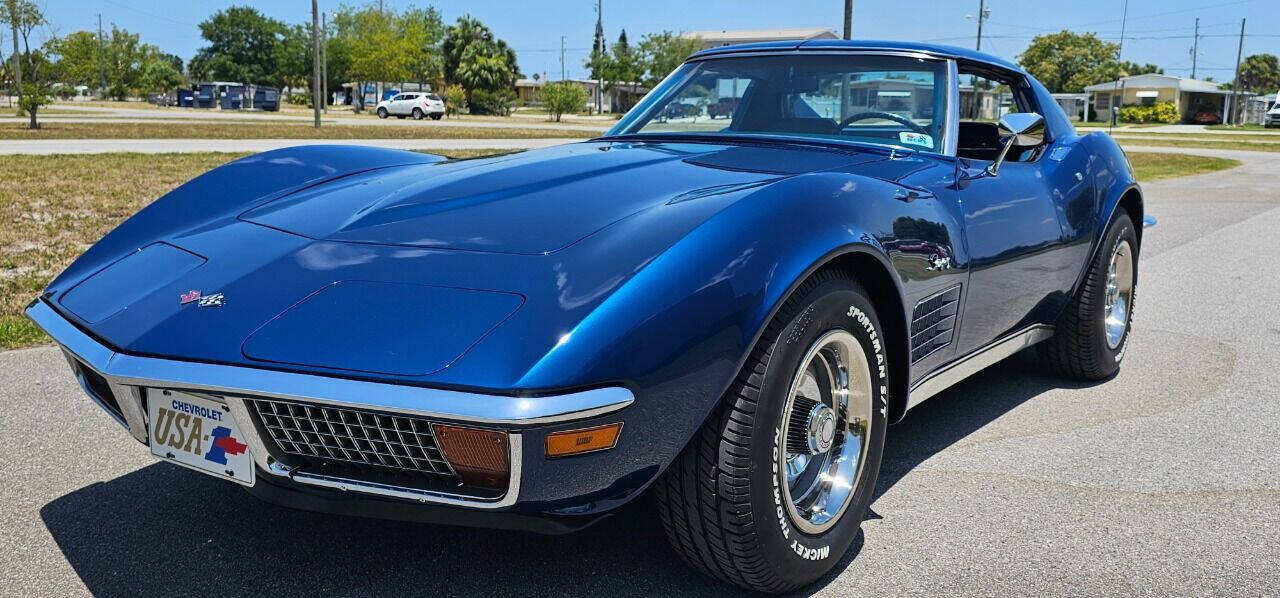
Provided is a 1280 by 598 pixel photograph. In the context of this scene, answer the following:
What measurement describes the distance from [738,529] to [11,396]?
9.79ft

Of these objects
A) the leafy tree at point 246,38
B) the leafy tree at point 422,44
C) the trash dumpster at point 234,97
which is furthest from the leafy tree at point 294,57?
the trash dumpster at point 234,97

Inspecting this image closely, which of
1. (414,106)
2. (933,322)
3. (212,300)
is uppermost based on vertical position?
Result: (414,106)

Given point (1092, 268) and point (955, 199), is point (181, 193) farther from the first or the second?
Result: point (1092, 268)

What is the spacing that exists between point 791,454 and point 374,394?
1.01 meters

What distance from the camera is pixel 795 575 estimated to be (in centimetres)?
232

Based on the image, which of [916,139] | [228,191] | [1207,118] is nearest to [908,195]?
[916,139]

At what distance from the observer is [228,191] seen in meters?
3.12

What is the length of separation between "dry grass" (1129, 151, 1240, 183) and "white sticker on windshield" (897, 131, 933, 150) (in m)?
15.1

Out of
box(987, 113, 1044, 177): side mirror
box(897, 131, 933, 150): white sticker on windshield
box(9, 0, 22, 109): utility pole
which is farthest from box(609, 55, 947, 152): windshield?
box(9, 0, 22, 109): utility pole

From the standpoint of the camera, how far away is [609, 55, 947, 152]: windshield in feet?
11.5

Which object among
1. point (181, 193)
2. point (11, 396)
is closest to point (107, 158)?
point (11, 396)

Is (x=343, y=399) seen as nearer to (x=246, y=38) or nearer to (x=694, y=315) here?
(x=694, y=315)

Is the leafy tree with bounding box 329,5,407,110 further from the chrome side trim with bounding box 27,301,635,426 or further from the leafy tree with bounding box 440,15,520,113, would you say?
the chrome side trim with bounding box 27,301,635,426

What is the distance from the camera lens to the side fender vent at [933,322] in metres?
2.82
